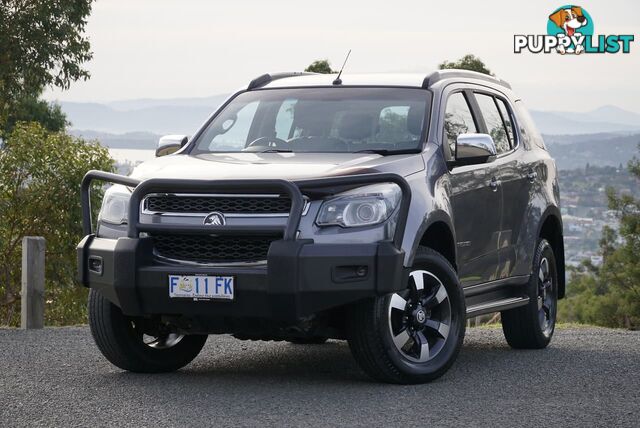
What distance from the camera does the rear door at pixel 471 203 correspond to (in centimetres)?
844

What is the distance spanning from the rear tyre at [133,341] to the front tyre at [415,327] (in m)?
1.54

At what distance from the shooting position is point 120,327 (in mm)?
8086

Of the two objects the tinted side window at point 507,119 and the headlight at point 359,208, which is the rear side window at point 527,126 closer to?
the tinted side window at point 507,119

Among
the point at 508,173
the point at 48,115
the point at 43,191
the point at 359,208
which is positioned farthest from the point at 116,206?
the point at 48,115

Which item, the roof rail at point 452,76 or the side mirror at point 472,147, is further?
the roof rail at point 452,76

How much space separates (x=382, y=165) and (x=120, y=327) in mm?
1996

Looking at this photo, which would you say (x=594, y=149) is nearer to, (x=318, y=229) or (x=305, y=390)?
(x=305, y=390)

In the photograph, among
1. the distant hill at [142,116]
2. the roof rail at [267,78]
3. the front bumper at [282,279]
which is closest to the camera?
the front bumper at [282,279]

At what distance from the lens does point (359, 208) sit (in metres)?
7.25

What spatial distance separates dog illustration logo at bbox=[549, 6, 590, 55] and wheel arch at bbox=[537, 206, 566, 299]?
28226 mm

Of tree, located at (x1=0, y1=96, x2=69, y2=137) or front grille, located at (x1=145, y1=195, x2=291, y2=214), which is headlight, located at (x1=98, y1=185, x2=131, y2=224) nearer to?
front grille, located at (x1=145, y1=195, x2=291, y2=214)

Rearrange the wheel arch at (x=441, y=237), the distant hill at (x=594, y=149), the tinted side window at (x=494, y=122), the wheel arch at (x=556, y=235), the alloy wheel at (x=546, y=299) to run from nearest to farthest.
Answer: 1. the wheel arch at (x=441, y=237)
2. the tinted side window at (x=494, y=122)
3. the alloy wheel at (x=546, y=299)
4. the wheel arch at (x=556, y=235)
5. the distant hill at (x=594, y=149)

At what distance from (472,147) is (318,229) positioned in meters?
1.67

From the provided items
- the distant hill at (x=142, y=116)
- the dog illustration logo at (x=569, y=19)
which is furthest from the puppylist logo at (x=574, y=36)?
the distant hill at (x=142, y=116)
